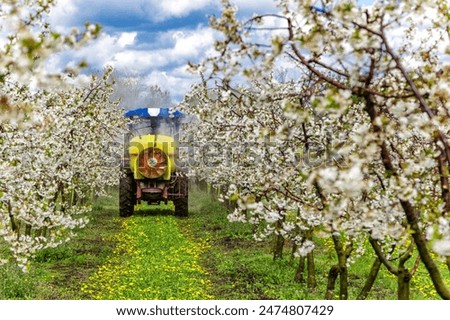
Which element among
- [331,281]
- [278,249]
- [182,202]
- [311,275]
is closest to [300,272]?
[311,275]

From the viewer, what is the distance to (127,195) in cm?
2173

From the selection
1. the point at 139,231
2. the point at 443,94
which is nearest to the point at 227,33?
the point at 443,94

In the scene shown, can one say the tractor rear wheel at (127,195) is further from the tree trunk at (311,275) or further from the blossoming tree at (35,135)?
the tree trunk at (311,275)

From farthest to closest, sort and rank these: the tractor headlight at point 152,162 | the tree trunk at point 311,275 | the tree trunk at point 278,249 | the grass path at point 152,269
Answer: the tractor headlight at point 152,162 < the tree trunk at point 278,249 < the grass path at point 152,269 < the tree trunk at point 311,275

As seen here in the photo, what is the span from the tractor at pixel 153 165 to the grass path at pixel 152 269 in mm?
3238

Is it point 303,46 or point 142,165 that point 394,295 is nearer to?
point 303,46

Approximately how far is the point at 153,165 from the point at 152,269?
9.68m

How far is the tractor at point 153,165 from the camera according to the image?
2109 centimetres

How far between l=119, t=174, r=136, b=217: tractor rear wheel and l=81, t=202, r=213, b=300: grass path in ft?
10.7

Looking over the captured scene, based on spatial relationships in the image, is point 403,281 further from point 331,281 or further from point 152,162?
point 152,162

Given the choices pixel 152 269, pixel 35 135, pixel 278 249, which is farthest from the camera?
pixel 278 249

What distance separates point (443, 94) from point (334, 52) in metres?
0.81

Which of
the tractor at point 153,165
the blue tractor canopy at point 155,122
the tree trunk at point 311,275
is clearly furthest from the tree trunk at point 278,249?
the blue tractor canopy at point 155,122

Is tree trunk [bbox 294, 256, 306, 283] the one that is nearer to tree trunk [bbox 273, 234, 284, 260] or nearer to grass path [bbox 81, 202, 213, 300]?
grass path [bbox 81, 202, 213, 300]
